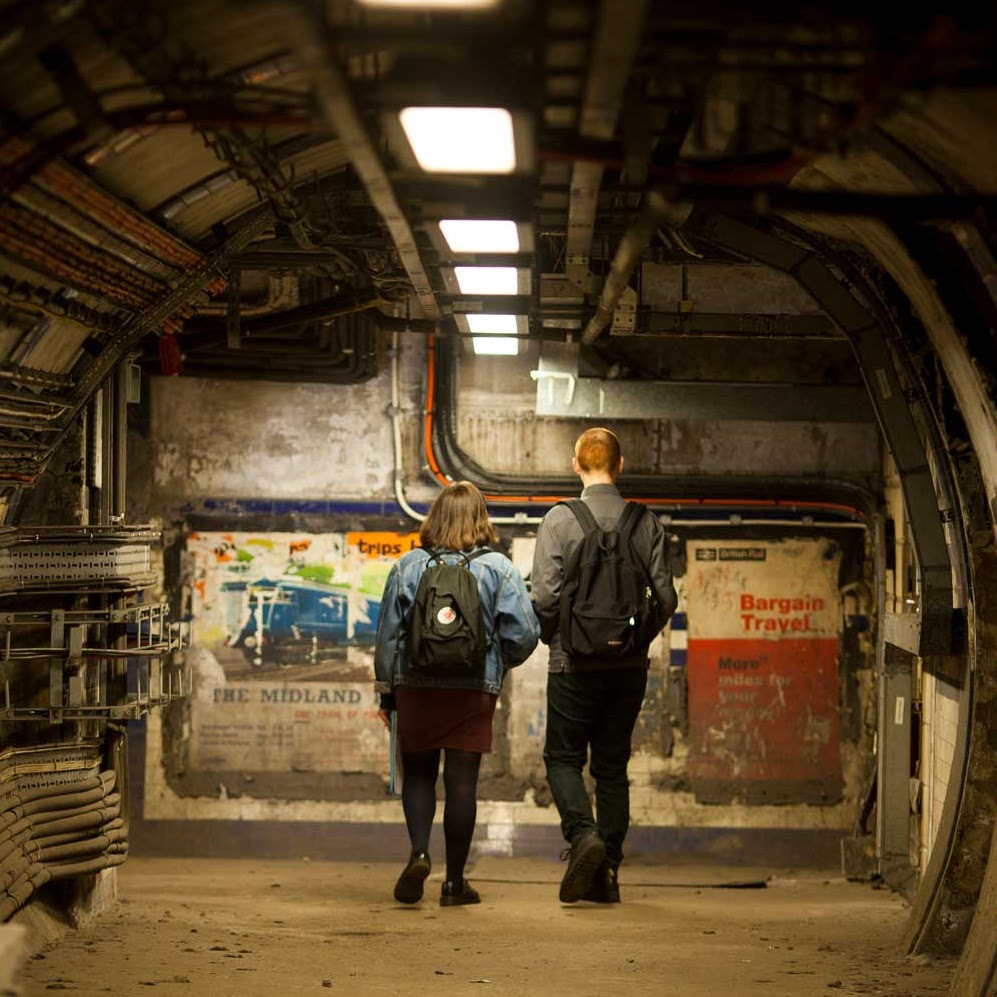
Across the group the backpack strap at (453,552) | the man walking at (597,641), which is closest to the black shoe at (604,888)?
the man walking at (597,641)

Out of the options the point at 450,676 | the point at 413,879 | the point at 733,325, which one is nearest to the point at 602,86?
the point at 450,676

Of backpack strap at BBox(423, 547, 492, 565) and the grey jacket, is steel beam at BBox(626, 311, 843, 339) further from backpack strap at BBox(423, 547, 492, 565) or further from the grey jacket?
backpack strap at BBox(423, 547, 492, 565)

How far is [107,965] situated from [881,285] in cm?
343

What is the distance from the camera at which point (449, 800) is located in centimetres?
546

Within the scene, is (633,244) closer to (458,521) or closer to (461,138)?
(461,138)

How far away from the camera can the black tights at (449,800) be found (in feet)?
17.8

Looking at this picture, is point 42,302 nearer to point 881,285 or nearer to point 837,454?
point 881,285

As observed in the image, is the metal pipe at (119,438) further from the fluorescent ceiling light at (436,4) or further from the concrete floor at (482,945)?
the fluorescent ceiling light at (436,4)

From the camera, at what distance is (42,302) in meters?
3.96

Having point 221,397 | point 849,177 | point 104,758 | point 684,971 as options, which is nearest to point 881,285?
point 849,177

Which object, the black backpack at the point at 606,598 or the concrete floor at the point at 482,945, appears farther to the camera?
the black backpack at the point at 606,598

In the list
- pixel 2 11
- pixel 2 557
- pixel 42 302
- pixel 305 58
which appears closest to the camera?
pixel 305 58

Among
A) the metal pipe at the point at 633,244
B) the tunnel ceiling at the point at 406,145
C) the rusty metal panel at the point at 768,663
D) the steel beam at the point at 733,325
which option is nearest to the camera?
the tunnel ceiling at the point at 406,145

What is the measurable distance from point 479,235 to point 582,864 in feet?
7.98
